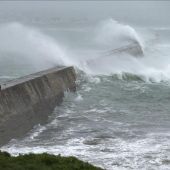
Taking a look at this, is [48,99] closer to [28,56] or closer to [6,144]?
[6,144]

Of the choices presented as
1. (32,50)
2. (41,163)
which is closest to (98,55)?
(32,50)

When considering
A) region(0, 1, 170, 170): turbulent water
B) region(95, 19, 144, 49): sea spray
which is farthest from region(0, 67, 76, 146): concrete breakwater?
region(95, 19, 144, 49): sea spray

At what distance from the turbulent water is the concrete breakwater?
1.81 feet

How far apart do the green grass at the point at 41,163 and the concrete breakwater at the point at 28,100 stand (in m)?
5.31

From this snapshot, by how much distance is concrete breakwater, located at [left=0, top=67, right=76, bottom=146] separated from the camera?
2283cm

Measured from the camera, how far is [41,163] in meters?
15.7

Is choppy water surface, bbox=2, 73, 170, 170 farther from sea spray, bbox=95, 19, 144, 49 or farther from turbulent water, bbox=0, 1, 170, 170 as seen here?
sea spray, bbox=95, 19, 144, 49

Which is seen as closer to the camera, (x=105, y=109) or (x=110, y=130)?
(x=110, y=130)

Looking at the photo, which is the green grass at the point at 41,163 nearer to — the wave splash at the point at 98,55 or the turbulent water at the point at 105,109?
the turbulent water at the point at 105,109

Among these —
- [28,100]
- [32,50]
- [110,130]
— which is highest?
[32,50]

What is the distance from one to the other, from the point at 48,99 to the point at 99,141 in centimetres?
725

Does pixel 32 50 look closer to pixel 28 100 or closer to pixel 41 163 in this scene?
pixel 28 100

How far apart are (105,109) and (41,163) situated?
12.1m

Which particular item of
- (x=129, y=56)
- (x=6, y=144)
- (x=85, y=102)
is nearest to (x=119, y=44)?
(x=129, y=56)
